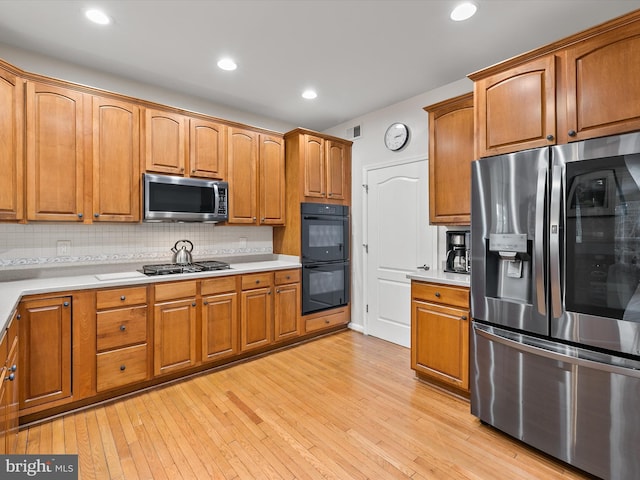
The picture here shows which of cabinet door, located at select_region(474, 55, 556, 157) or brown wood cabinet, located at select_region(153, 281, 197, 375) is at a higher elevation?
cabinet door, located at select_region(474, 55, 556, 157)

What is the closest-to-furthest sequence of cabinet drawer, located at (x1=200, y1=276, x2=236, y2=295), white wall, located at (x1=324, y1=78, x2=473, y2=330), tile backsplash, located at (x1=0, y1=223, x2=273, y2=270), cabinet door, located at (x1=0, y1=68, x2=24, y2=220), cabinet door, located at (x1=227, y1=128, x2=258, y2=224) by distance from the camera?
1. cabinet door, located at (x1=0, y1=68, x2=24, y2=220)
2. tile backsplash, located at (x1=0, y1=223, x2=273, y2=270)
3. cabinet drawer, located at (x1=200, y1=276, x2=236, y2=295)
4. white wall, located at (x1=324, y1=78, x2=473, y2=330)
5. cabinet door, located at (x1=227, y1=128, x2=258, y2=224)

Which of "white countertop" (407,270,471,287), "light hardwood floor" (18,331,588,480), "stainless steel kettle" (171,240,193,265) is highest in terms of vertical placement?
"stainless steel kettle" (171,240,193,265)

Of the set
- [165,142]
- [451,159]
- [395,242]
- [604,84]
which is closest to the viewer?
[604,84]

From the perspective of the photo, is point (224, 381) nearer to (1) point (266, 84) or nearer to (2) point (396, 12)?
(1) point (266, 84)

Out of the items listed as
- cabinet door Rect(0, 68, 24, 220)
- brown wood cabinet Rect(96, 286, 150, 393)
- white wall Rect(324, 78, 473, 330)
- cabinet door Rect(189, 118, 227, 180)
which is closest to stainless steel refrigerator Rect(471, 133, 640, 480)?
white wall Rect(324, 78, 473, 330)

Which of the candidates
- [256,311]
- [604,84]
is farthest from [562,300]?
[256,311]

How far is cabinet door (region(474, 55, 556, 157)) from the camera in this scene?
77.6 inches

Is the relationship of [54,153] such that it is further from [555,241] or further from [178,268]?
[555,241]

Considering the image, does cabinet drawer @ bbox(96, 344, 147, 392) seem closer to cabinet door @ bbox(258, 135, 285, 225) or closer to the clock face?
cabinet door @ bbox(258, 135, 285, 225)

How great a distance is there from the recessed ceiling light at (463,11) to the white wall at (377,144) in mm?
1009

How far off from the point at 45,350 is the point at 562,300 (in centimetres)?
327

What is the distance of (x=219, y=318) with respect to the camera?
3098mm

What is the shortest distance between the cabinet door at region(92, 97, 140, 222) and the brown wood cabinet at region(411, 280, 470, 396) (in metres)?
2.59

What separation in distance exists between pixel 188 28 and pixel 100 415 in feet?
9.22
